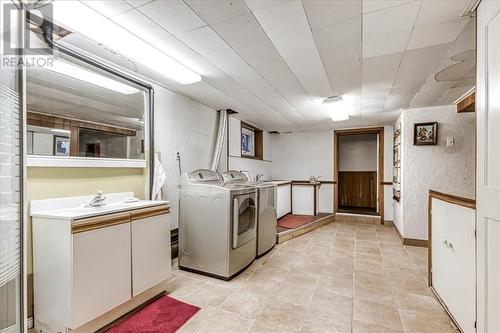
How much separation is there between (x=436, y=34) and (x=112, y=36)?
8.47 feet

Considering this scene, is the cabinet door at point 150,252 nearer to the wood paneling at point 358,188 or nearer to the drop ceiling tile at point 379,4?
the drop ceiling tile at point 379,4

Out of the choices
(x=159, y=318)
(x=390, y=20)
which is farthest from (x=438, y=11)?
(x=159, y=318)

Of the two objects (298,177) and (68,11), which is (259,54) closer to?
(68,11)

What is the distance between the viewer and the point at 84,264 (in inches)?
64.1

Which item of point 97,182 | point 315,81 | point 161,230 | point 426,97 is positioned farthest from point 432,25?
point 97,182

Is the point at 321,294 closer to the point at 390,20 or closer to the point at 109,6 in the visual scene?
the point at 390,20

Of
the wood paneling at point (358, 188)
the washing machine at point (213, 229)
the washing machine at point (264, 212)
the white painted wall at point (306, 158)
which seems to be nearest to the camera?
the washing machine at point (213, 229)

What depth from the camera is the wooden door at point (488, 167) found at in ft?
4.05

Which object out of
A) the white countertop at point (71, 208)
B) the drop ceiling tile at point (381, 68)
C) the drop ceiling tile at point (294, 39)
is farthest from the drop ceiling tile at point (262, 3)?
the white countertop at point (71, 208)

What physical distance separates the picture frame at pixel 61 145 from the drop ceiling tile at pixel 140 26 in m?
1.10

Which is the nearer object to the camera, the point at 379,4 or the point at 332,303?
the point at 379,4

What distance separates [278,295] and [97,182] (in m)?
2.13

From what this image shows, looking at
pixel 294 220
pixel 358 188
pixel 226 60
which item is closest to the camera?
pixel 226 60

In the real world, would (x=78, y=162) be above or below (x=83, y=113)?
below
